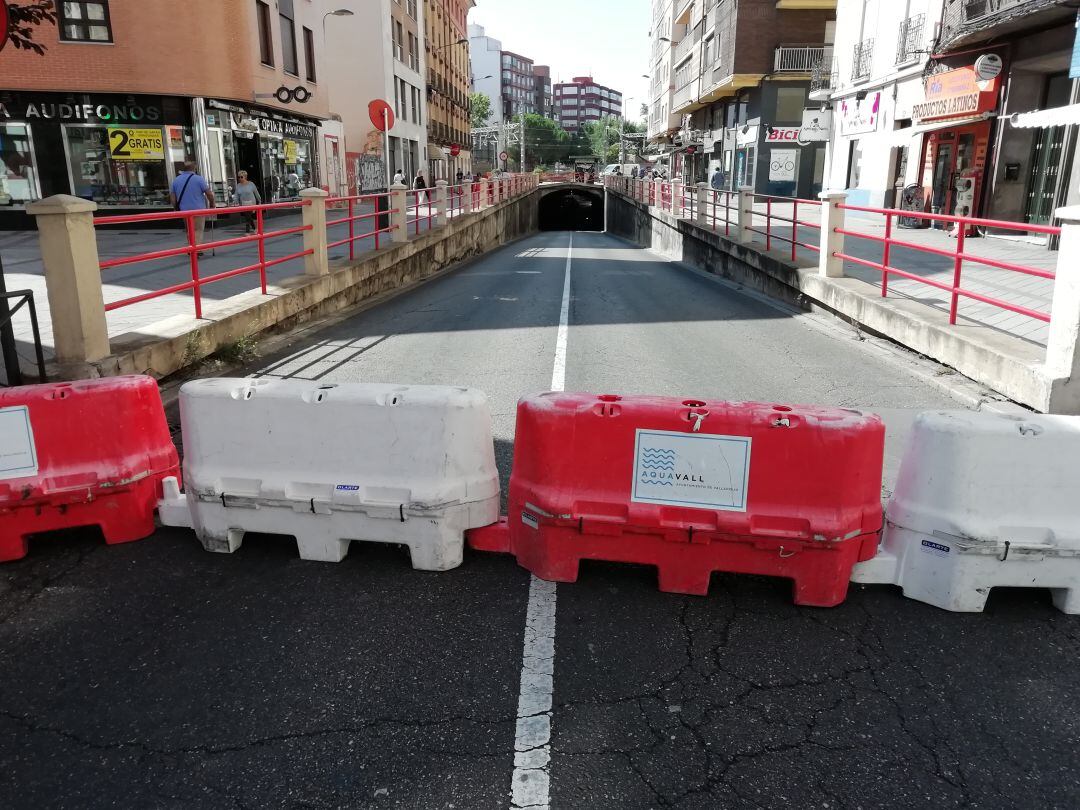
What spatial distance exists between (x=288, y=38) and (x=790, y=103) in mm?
26246

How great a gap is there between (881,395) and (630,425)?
4.50 metres

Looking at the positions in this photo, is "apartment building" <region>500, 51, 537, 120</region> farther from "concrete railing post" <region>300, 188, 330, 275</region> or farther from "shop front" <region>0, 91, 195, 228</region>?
"concrete railing post" <region>300, 188, 330, 275</region>

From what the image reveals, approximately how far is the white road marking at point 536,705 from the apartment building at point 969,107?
16.5m

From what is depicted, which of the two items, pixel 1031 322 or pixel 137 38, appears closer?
pixel 1031 322

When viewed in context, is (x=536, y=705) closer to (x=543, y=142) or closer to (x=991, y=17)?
(x=991, y=17)

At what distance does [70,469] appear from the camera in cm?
434

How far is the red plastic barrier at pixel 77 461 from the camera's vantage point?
4230 millimetres

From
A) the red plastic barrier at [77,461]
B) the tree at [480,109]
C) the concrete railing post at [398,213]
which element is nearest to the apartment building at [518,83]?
the tree at [480,109]

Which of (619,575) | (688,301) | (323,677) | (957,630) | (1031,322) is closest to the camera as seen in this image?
(323,677)

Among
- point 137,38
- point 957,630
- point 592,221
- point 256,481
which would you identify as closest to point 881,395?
point 957,630

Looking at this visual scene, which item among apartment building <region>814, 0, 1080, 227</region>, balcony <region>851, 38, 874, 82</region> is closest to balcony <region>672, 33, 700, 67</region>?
balcony <region>851, 38, 874, 82</region>

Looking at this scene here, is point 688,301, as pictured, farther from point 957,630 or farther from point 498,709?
point 498,709

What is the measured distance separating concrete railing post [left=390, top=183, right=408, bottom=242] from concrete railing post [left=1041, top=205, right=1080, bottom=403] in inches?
513

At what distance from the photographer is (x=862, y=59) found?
3050 centimetres
